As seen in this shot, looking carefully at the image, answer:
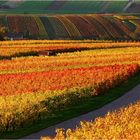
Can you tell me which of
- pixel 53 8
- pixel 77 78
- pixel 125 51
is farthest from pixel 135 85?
pixel 53 8

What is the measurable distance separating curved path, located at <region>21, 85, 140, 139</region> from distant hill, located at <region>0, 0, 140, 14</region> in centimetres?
10229

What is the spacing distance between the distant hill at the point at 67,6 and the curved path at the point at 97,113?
102286 millimetres

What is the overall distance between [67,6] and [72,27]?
45966 millimetres

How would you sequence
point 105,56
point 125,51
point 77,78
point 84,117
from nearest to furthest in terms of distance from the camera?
point 84,117, point 77,78, point 105,56, point 125,51

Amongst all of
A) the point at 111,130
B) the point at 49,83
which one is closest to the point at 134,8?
the point at 49,83

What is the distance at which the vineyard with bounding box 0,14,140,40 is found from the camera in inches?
3629

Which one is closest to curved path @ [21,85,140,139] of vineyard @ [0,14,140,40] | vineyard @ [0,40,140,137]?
vineyard @ [0,40,140,137]

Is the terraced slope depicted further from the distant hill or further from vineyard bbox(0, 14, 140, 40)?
vineyard bbox(0, 14, 140, 40)

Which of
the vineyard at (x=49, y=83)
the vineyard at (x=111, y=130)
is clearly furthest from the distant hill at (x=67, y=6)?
the vineyard at (x=111, y=130)

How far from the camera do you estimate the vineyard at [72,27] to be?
9219 cm

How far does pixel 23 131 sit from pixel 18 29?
71.7 meters

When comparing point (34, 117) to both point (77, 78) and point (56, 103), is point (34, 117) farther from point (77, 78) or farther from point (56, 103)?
point (77, 78)

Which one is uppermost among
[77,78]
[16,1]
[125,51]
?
[77,78]

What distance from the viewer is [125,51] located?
61562mm
